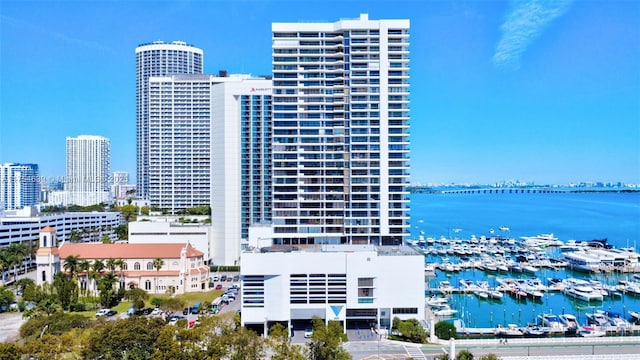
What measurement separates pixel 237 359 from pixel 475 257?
175 feet

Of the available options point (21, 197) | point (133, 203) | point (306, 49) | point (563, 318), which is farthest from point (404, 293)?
point (21, 197)

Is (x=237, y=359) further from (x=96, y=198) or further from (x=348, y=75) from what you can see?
(x=96, y=198)

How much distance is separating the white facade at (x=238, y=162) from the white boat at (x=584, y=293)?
33.0 meters

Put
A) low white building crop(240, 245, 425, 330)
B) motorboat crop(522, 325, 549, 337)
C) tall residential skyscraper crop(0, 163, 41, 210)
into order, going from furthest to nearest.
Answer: tall residential skyscraper crop(0, 163, 41, 210), motorboat crop(522, 325, 549, 337), low white building crop(240, 245, 425, 330)

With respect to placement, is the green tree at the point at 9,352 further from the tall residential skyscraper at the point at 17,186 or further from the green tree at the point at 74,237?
the tall residential skyscraper at the point at 17,186

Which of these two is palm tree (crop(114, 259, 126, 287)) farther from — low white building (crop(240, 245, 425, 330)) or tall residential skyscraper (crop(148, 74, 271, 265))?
low white building (crop(240, 245, 425, 330))

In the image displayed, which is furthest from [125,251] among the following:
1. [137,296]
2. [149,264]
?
[137,296]

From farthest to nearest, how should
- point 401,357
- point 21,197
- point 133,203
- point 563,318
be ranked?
point 133,203
point 21,197
point 563,318
point 401,357

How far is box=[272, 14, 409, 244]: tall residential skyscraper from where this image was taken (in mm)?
42219

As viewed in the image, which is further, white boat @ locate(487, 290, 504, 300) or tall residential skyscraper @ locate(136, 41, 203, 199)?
tall residential skyscraper @ locate(136, 41, 203, 199)

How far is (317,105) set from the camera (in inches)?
1718

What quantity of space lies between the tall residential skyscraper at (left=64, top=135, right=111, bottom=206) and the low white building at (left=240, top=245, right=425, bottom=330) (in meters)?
95.9

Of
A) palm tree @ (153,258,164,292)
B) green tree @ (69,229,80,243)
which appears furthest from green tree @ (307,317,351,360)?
green tree @ (69,229,80,243)

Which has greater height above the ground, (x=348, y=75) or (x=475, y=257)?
(x=348, y=75)
